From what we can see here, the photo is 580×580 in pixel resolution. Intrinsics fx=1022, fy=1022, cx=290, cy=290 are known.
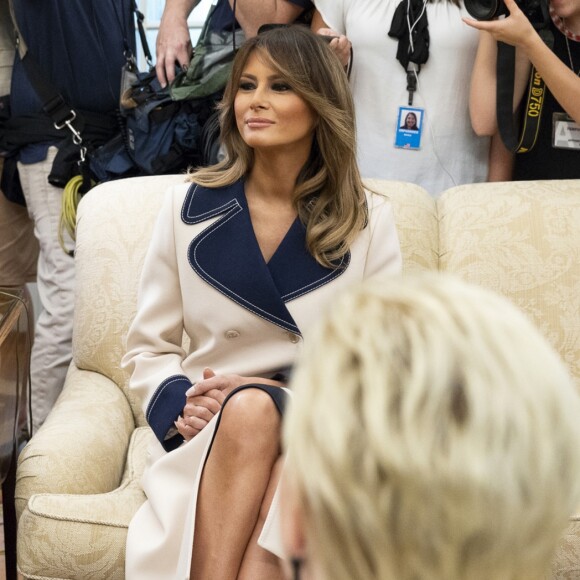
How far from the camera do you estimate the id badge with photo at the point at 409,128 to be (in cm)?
251

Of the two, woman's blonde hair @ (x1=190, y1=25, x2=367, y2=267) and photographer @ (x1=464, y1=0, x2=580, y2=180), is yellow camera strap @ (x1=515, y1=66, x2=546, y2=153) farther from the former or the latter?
woman's blonde hair @ (x1=190, y1=25, x2=367, y2=267)

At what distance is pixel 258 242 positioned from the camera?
2.11m

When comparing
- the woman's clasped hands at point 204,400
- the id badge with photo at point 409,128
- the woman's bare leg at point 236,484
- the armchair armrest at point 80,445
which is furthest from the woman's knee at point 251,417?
the id badge with photo at point 409,128

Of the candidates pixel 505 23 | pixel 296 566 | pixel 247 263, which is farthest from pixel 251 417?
pixel 505 23

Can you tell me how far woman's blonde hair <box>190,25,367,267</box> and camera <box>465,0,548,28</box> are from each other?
0.47 metres

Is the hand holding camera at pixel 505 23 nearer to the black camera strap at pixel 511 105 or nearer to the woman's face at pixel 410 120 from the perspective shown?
the black camera strap at pixel 511 105

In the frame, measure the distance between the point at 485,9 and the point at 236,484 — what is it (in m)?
1.33

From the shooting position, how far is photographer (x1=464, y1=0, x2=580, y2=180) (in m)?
2.33

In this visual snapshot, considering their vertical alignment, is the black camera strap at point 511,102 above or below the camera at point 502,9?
below

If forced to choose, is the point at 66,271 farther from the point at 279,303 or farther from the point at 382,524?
the point at 382,524

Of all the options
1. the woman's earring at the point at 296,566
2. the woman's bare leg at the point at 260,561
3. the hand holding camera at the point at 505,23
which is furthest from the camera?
the hand holding camera at the point at 505,23

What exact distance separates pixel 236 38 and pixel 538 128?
800 mm

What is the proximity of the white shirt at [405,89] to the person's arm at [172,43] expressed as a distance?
391mm

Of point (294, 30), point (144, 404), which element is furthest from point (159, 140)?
point (144, 404)
